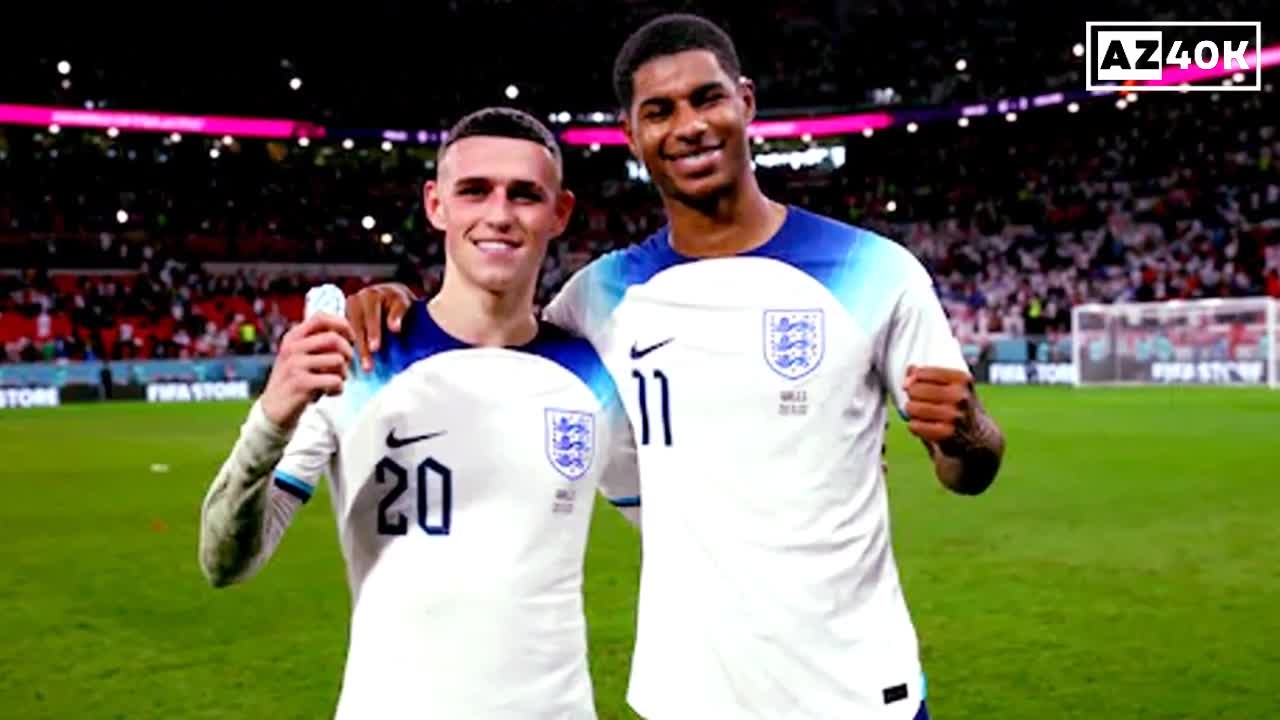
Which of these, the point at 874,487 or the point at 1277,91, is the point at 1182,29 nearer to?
the point at 1277,91

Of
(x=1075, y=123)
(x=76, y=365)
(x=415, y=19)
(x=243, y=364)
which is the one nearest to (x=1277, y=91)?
(x=1075, y=123)

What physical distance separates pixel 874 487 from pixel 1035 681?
12.4ft

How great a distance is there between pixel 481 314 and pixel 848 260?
2.84 feet

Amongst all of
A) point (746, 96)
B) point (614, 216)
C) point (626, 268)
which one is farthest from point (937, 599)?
point (614, 216)

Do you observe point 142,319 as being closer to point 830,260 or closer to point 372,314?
point 372,314

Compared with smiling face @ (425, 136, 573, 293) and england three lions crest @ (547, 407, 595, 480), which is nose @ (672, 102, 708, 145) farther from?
england three lions crest @ (547, 407, 595, 480)

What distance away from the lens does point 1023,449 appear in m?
17.7

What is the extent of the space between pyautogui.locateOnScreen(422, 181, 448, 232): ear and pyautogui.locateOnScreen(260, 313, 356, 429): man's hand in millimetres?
656

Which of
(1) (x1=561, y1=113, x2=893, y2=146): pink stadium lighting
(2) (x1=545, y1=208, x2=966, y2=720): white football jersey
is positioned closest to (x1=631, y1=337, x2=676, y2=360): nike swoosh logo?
(2) (x1=545, y1=208, x2=966, y2=720): white football jersey

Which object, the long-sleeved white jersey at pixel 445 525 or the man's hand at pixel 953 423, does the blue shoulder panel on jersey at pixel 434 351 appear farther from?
the man's hand at pixel 953 423

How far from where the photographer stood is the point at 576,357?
3.26 m

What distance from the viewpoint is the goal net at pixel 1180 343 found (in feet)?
101

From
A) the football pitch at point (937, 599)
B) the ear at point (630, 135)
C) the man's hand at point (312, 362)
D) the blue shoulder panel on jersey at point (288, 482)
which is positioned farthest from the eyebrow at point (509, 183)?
the football pitch at point (937, 599)

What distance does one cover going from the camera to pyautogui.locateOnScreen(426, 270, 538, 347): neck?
3146mm
